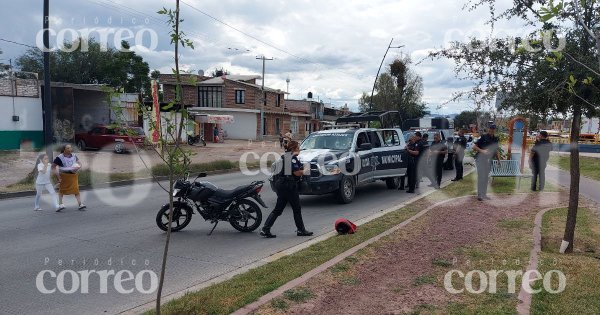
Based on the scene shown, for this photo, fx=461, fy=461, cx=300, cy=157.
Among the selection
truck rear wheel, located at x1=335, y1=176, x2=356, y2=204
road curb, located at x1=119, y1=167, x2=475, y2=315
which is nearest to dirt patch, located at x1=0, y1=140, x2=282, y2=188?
truck rear wheel, located at x1=335, y1=176, x2=356, y2=204

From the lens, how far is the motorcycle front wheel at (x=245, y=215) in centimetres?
848

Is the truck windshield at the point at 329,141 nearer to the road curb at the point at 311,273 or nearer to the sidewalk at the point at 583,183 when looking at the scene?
the road curb at the point at 311,273

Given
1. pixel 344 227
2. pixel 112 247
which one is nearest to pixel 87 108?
pixel 112 247

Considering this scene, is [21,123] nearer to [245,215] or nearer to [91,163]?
[91,163]

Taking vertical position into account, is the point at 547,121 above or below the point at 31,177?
above

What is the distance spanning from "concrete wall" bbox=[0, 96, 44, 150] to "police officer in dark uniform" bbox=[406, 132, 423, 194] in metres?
22.0

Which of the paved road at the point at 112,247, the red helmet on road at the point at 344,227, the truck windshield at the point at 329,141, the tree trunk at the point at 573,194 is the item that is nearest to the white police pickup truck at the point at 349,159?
the truck windshield at the point at 329,141

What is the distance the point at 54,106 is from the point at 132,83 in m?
28.4

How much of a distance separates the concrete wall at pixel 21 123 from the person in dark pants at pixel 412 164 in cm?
2202

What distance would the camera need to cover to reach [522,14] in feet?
20.4

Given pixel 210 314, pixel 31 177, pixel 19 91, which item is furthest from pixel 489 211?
pixel 19 91

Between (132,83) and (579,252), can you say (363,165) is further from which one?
(132,83)

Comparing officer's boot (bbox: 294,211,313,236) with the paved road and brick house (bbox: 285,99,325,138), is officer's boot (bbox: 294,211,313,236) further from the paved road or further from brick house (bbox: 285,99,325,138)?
brick house (bbox: 285,99,325,138)

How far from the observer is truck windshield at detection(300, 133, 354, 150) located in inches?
483
